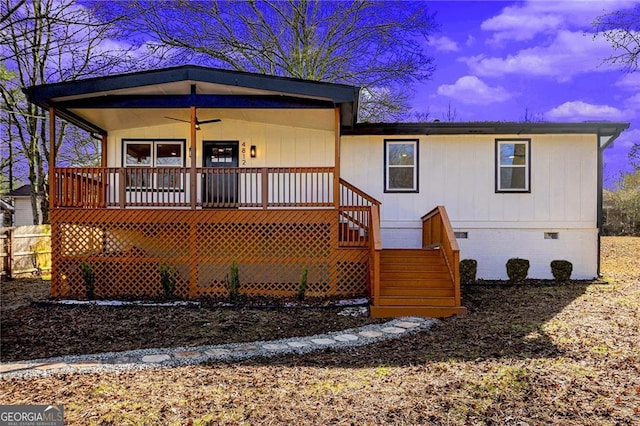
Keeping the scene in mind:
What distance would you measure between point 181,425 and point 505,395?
2727mm

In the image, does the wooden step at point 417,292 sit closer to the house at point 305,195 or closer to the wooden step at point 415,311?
the house at point 305,195

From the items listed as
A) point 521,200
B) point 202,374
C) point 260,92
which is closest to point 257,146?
point 260,92

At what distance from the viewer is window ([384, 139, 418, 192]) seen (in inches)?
424

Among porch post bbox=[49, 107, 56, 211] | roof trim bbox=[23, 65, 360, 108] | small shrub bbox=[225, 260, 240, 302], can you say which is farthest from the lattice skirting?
roof trim bbox=[23, 65, 360, 108]

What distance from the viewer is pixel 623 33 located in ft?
41.3

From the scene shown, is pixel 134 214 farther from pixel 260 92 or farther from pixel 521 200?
pixel 521 200

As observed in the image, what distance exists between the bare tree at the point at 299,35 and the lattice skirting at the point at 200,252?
9.69 metres

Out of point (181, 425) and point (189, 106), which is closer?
Answer: point (181, 425)

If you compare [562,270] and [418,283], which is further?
[562,270]

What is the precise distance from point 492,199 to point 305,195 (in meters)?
4.61

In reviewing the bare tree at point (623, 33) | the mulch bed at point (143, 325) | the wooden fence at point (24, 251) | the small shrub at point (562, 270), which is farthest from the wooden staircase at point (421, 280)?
the wooden fence at point (24, 251)

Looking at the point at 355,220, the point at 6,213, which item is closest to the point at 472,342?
the point at 355,220

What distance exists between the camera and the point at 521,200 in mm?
10641

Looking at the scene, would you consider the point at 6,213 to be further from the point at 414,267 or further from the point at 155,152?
the point at 414,267
